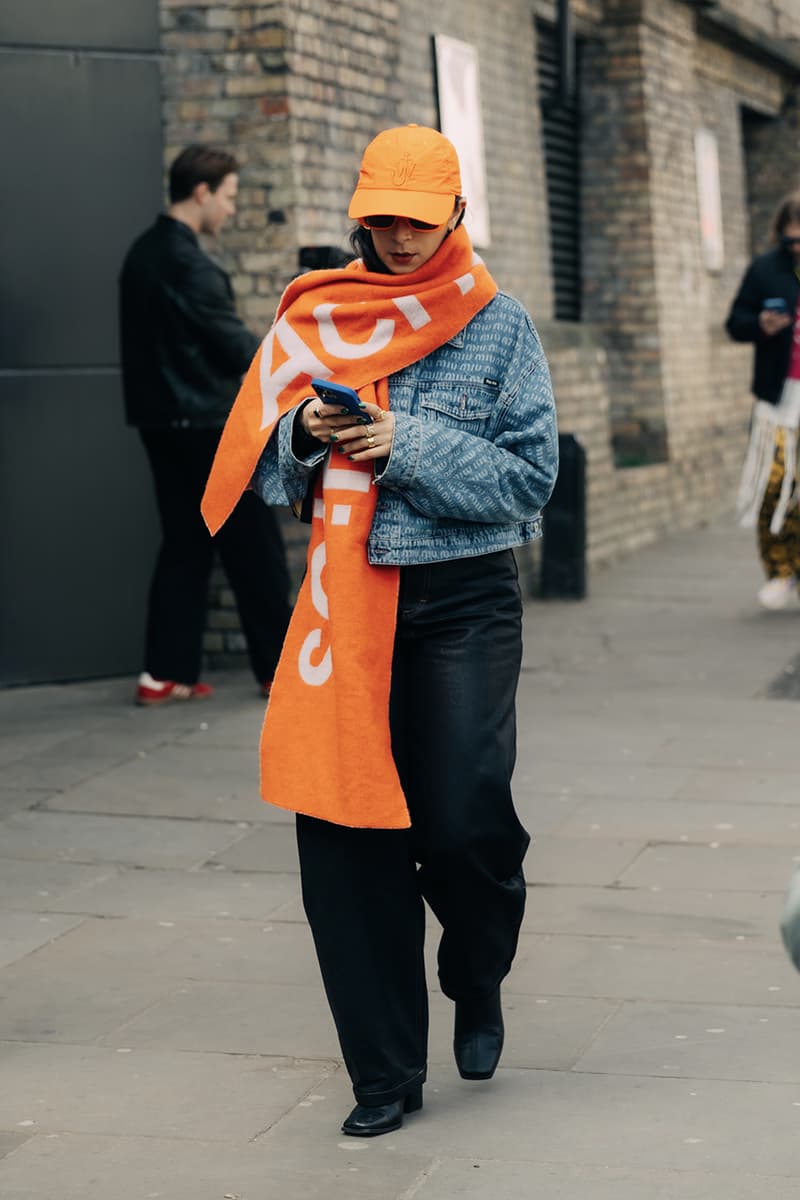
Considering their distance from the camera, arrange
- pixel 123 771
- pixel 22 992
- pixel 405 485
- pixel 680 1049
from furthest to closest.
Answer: pixel 123 771 → pixel 22 992 → pixel 680 1049 → pixel 405 485

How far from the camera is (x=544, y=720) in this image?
25.3 ft

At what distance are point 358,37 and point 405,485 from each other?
610cm

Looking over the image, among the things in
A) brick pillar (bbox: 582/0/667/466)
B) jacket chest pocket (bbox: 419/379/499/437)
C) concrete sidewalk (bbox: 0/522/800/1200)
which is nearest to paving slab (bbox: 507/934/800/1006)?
concrete sidewalk (bbox: 0/522/800/1200)

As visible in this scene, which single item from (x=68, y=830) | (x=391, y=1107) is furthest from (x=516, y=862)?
(x=68, y=830)

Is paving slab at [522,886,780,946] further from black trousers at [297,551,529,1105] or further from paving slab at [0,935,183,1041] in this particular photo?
black trousers at [297,551,529,1105]

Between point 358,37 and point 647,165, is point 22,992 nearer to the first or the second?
point 358,37

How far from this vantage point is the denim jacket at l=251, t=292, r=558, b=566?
12.0ft

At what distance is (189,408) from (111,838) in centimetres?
222

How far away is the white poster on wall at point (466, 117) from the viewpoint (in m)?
10.7

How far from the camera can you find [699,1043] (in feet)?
13.8

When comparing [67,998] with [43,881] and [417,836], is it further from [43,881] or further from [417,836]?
[417,836]

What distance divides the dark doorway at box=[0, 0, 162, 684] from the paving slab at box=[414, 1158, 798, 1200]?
5278mm

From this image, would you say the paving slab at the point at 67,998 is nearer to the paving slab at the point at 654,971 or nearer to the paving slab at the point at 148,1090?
the paving slab at the point at 148,1090

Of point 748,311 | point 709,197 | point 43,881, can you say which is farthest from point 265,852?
point 709,197
